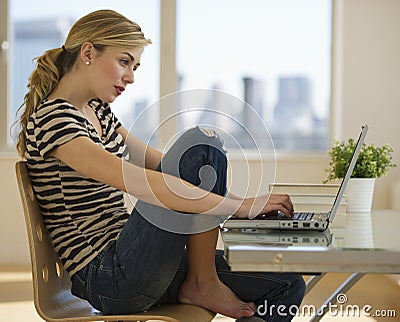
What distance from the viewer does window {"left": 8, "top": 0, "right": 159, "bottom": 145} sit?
17.6ft

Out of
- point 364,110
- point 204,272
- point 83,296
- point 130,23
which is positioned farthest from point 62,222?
point 364,110

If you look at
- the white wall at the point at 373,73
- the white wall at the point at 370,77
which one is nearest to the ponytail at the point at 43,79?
the white wall at the point at 370,77

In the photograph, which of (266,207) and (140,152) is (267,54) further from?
(266,207)

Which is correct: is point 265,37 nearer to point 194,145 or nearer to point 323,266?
point 194,145

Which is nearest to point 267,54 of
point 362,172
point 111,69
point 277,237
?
point 362,172

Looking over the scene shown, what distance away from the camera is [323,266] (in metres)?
1.19

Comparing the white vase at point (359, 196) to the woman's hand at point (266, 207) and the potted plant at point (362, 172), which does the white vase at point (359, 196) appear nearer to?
the potted plant at point (362, 172)

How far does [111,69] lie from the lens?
1.87 metres

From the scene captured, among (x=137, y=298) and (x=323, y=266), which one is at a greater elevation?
(x=323, y=266)

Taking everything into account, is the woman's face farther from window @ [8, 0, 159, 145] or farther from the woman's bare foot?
window @ [8, 0, 159, 145]

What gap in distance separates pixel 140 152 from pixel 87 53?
383 millimetres

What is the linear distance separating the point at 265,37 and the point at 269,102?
17.5 inches

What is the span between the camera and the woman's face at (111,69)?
6.10 feet

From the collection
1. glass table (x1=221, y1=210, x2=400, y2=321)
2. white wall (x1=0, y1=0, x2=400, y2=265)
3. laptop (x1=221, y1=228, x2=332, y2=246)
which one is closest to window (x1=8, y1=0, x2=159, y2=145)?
white wall (x1=0, y1=0, x2=400, y2=265)
